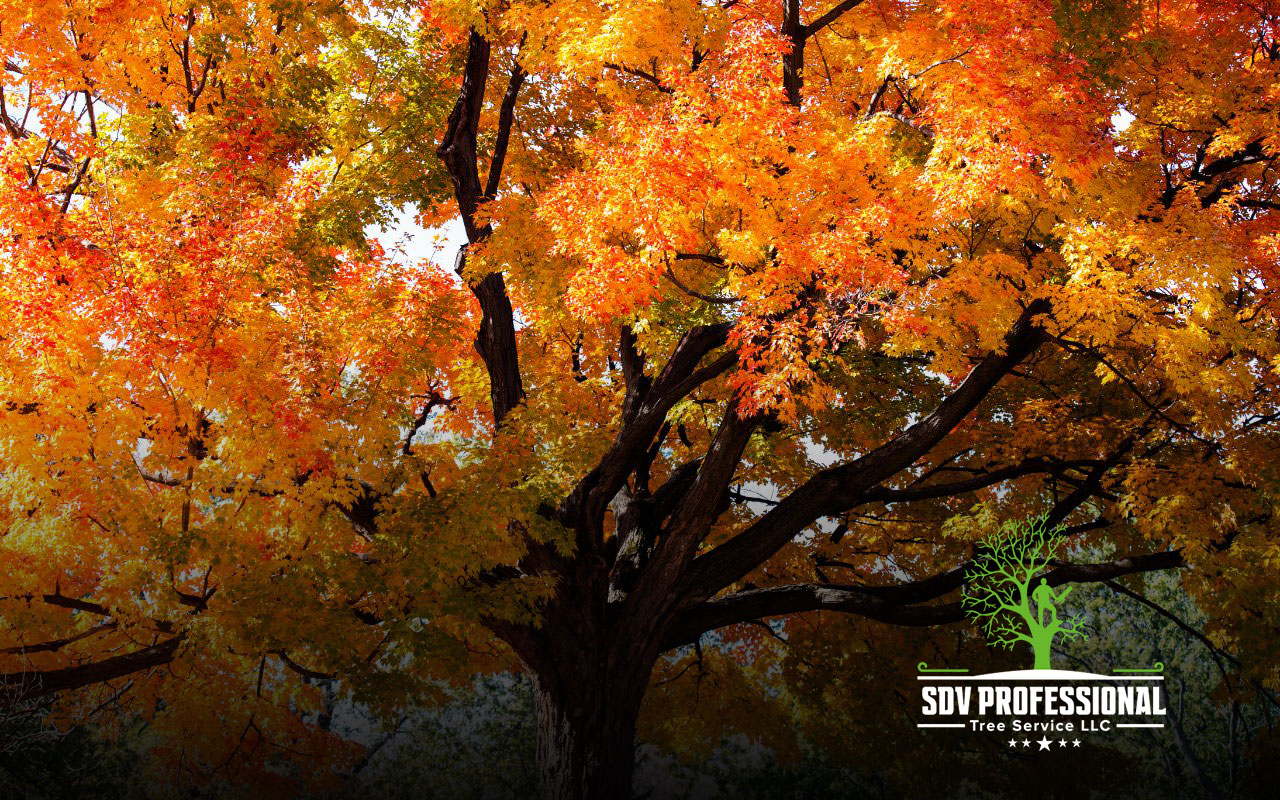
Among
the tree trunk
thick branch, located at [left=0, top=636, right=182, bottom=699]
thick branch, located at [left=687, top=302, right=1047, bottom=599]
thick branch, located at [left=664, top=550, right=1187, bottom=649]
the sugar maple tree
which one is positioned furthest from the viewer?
thick branch, located at [left=664, top=550, right=1187, bottom=649]

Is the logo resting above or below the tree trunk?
above

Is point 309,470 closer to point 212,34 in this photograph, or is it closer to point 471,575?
point 471,575

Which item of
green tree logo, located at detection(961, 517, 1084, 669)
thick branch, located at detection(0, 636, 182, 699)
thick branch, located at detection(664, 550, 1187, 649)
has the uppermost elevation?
green tree logo, located at detection(961, 517, 1084, 669)

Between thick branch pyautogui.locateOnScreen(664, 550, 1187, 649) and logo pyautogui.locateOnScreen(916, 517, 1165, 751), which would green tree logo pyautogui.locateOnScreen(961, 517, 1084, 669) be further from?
thick branch pyautogui.locateOnScreen(664, 550, 1187, 649)

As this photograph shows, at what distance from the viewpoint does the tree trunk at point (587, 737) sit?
34.7 ft

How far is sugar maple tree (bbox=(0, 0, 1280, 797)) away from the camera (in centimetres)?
918

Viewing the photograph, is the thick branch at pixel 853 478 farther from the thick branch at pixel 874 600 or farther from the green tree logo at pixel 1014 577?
the green tree logo at pixel 1014 577

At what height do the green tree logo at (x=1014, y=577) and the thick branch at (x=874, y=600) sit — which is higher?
the green tree logo at (x=1014, y=577)

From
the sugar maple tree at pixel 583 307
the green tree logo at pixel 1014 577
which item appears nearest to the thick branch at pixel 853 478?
the sugar maple tree at pixel 583 307

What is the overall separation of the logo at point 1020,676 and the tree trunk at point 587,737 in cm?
407

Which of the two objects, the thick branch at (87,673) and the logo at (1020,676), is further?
the logo at (1020,676)

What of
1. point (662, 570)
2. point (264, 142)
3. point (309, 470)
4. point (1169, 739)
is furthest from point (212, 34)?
point (1169, 739)

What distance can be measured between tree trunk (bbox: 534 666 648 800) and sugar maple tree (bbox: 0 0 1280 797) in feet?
0.17

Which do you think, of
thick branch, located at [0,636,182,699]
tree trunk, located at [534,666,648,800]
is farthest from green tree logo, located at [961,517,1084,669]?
thick branch, located at [0,636,182,699]
